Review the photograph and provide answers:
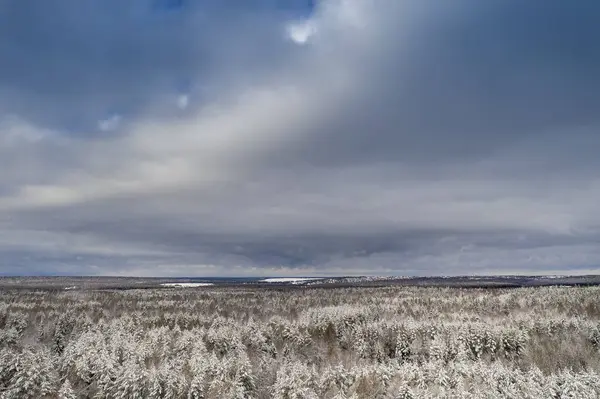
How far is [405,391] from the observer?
11477 millimetres

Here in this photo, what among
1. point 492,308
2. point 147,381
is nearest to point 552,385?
point 147,381

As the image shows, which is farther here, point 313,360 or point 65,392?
point 313,360

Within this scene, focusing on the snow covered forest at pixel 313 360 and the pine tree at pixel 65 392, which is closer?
the pine tree at pixel 65 392

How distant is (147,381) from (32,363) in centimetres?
342

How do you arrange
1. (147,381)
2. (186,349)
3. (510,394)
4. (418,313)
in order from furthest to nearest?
(418,313), (186,349), (147,381), (510,394)

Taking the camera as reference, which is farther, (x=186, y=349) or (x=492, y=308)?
(x=492, y=308)

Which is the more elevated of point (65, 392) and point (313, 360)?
point (65, 392)

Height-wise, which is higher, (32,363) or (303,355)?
(32,363)

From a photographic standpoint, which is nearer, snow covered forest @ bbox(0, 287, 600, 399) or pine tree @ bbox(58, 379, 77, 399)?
pine tree @ bbox(58, 379, 77, 399)

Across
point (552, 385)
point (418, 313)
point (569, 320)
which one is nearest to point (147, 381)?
point (552, 385)


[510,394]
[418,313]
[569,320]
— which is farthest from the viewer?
[418,313]

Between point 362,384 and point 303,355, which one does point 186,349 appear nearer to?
point 303,355

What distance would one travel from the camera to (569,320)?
76.5 feet

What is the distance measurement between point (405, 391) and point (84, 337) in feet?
43.4
